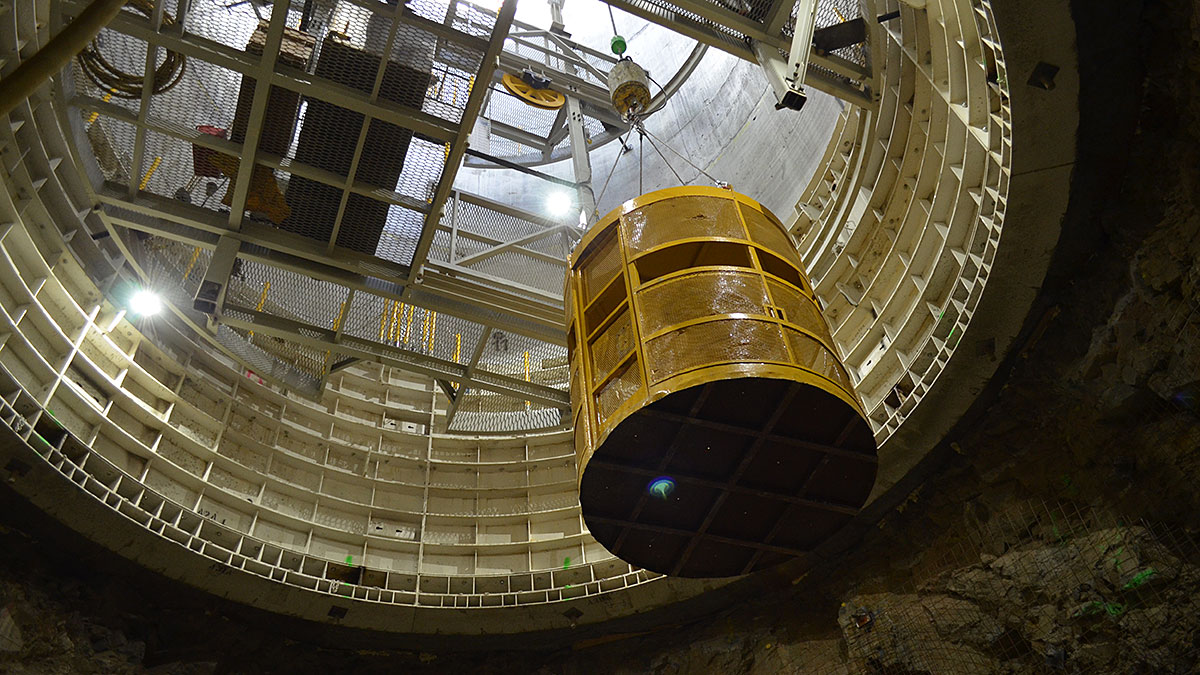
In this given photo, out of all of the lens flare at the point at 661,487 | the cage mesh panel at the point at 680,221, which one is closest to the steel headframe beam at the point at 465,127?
the cage mesh panel at the point at 680,221

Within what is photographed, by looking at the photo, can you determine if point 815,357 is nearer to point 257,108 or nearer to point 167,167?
point 257,108

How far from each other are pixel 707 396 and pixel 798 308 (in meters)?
1.89

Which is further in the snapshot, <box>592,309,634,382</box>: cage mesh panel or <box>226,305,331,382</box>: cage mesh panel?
<box>226,305,331,382</box>: cage mesh panel

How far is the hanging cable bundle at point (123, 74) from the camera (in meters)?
11.0

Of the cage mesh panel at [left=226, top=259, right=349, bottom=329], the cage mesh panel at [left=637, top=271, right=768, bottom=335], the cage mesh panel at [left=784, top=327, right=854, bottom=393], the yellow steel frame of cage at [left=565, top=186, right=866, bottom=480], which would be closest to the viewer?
the yellow steel frame of cage at [left=565, top=186, right=866, bottom=480]

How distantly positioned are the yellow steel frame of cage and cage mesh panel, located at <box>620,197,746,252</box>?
0.09 metres

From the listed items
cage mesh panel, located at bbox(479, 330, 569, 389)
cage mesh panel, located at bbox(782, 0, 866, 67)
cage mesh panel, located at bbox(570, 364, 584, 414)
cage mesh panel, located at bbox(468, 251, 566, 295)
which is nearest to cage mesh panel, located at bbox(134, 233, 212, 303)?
cage mesh panel, located at bbox(468, 251, 566, 295)

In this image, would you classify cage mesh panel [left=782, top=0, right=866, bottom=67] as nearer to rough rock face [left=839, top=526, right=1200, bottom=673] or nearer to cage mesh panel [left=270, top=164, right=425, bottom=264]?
cage mesh panel [left=270, top=164, right=425, bottom=264]

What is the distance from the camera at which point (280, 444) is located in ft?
53.2

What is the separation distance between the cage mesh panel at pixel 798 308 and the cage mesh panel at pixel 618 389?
1816 mm

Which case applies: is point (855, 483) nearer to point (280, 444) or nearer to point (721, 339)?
point (721, 339)

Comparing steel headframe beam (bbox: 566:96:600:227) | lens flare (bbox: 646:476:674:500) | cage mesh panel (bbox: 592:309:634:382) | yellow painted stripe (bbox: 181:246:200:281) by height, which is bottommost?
lens flare (bbox: 646:476:674:500)

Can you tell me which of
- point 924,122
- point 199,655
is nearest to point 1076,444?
point 924,122

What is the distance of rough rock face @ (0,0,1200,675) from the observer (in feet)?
30.3
